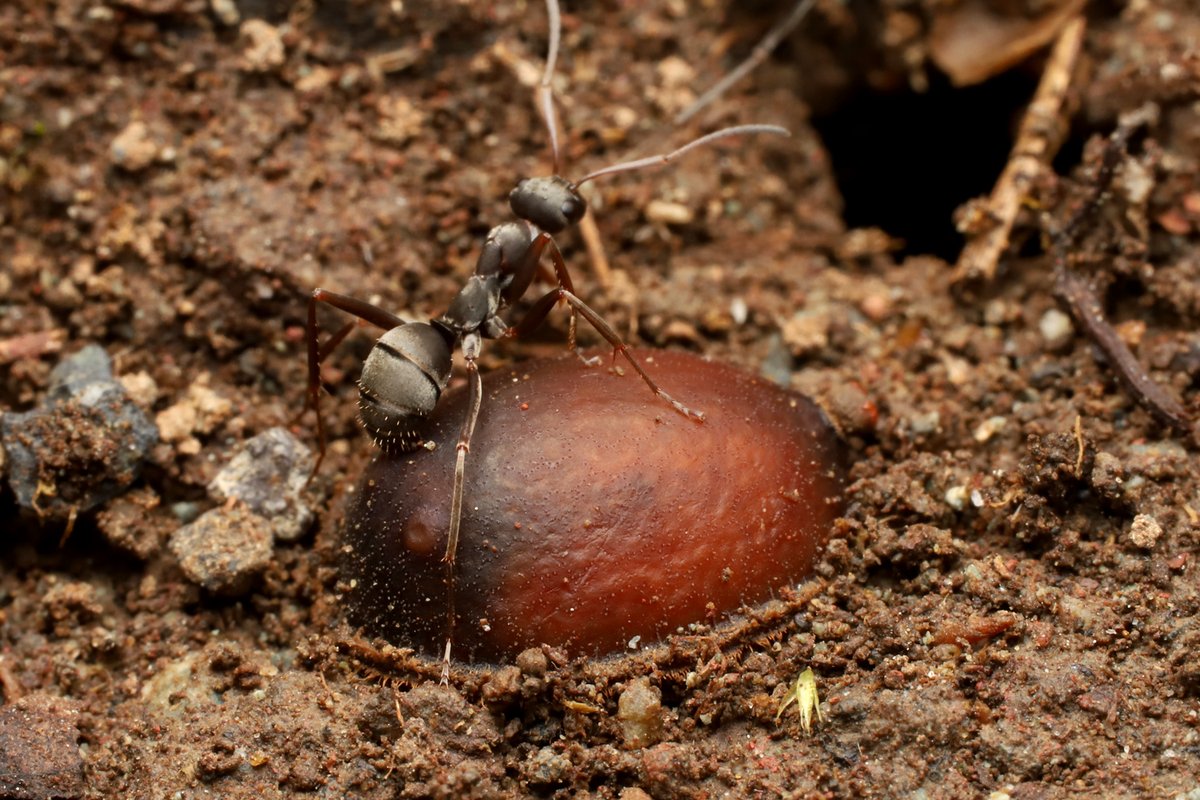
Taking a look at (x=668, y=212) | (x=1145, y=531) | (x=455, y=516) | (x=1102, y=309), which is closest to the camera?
(x=455, y=516)

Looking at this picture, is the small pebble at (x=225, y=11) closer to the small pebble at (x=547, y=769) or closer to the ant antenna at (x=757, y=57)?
the ant antenna at (x=757, y=57)

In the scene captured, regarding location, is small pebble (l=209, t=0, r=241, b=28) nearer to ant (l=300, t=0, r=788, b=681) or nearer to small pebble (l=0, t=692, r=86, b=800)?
ant (l=300, t=0, r=788, b=681)

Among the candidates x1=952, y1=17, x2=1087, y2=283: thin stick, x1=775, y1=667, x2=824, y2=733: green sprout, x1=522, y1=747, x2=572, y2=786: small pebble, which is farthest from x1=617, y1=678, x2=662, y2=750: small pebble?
x1=952, y1=17, x2=1087, y2=283: thin stick

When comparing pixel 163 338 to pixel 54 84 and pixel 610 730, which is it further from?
pixel 610 730

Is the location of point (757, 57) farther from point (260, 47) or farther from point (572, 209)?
point (260, 47)

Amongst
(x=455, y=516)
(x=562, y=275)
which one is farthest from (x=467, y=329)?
(x=455, y=516)

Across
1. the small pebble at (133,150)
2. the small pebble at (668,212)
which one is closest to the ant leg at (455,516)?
the small pebble at (668,212)
